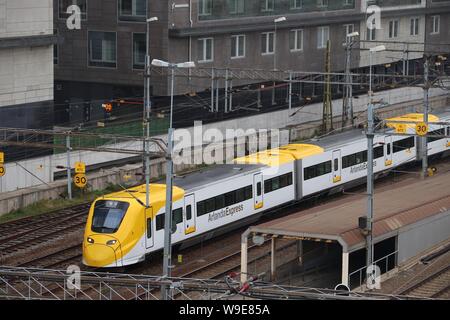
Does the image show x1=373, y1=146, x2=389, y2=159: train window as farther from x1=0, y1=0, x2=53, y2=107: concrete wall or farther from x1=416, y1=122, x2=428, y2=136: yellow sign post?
x1=0, y1=0, x2=53, y2=107: concrete wall

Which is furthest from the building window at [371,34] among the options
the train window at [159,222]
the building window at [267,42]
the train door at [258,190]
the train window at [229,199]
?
the train window at [159,222]

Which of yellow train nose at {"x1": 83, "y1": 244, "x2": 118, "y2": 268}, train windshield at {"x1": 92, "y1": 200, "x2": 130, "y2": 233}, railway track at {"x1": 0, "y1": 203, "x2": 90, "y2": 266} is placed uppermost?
train windshield at {"x1": 92, "y1": 200, "x2": 130, "y2": 233}

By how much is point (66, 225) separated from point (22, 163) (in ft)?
15.9

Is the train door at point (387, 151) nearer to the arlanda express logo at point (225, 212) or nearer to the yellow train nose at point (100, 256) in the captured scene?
the arlanda express logo at point (225, 212)

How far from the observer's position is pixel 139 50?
55781 millimetres

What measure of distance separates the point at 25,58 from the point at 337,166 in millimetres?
12681

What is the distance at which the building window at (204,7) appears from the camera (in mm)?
56438

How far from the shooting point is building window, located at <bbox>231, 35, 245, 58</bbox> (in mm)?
59531

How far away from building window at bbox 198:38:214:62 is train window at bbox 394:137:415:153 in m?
11.6

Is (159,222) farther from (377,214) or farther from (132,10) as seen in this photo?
(132,10)

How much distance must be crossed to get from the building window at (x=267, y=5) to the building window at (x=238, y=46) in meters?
2.11

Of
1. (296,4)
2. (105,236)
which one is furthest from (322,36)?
(105,236)

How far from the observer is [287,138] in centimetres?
5806

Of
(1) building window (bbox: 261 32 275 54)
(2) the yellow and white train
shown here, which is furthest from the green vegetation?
(1) building window (bbox: 261 32 275 54)
